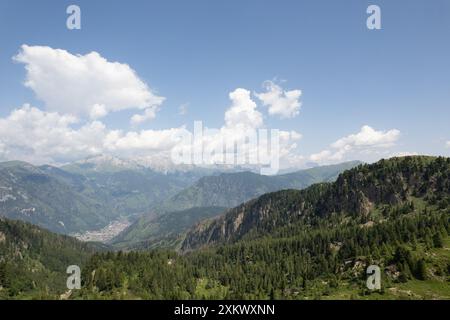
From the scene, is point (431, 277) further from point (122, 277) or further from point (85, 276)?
point (85, 276)

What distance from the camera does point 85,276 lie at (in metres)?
197
